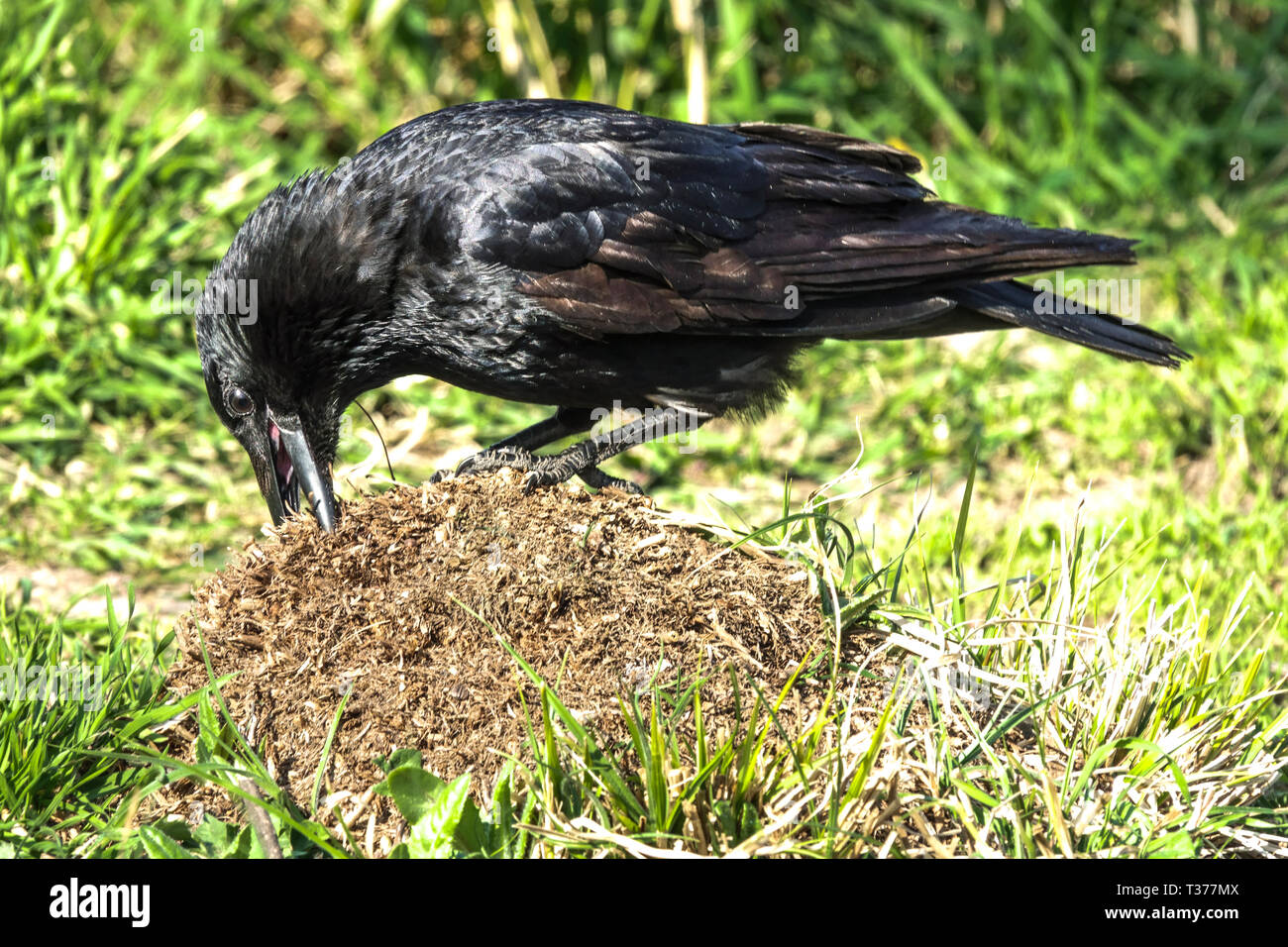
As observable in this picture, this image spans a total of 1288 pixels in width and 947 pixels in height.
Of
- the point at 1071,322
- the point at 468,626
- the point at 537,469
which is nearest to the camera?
the point at 468,626

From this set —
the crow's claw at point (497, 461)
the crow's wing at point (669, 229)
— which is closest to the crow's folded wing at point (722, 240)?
the crow's wing at point (669, 229)

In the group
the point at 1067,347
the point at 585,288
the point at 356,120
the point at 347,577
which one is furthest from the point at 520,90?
the point at 347,577

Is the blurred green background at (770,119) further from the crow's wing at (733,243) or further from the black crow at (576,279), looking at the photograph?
the crow's wing at (733,243)

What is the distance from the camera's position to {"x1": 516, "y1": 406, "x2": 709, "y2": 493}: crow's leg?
367 centimetres

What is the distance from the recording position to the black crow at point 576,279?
3697 mm

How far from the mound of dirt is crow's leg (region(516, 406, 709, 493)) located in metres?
0.43

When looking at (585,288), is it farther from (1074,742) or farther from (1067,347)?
(1067,347)

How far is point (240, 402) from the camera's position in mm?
3844

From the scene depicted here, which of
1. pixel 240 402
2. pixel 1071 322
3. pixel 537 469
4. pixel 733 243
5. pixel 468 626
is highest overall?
pixel 733 243

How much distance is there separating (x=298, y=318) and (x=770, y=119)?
398cm

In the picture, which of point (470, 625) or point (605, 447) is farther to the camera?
point (605, 447)

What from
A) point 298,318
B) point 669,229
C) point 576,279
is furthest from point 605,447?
point 298,318

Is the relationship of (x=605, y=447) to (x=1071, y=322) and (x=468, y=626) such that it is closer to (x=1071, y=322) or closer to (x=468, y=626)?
(x=468, y=626)

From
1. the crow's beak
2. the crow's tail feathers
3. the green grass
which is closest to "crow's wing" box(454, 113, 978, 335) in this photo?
the crow's tail feathers
